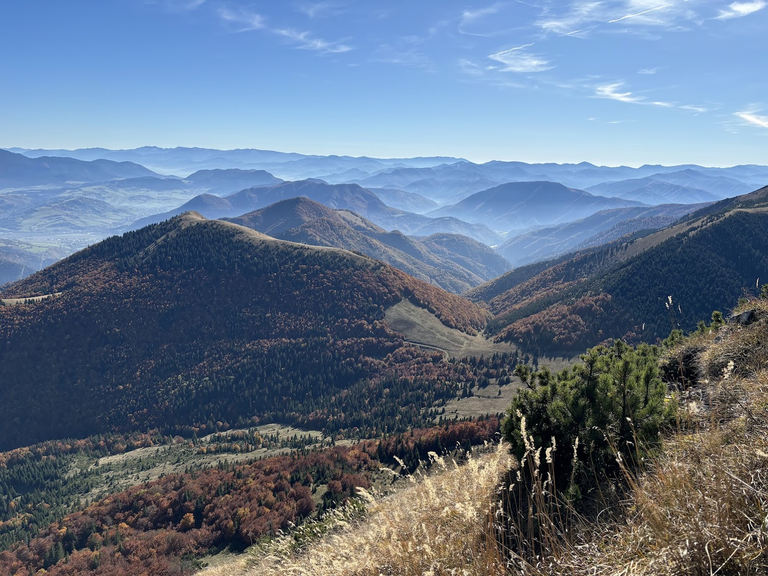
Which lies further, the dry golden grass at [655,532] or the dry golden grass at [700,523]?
the dry golden grass at [655,532]

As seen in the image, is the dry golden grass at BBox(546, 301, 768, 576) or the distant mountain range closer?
the dry golden grass at BBox(546, 301, 768, 576)

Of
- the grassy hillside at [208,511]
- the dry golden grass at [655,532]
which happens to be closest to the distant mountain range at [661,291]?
the grassy hillside at [208,511]

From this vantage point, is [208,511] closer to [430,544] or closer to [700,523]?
[430,544]

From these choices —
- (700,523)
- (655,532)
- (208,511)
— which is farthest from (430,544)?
(208,511)

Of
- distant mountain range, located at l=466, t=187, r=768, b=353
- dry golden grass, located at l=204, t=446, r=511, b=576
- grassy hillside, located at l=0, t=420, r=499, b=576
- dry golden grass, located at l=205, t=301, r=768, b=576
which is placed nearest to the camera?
dry golden grass, located at l=205, t=301, r=768, b=576

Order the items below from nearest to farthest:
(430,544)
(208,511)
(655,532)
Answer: (655,532) < (430,544) < (208,511)

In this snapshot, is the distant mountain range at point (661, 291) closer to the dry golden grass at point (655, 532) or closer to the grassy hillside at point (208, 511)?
the grassy hillside at point (208, 511)

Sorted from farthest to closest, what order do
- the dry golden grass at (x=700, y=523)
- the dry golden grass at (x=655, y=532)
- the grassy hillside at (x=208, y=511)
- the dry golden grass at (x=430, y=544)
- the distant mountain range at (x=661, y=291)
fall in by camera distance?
the distant mountain range at (x=661, y=291), the grassy hillside at (x=208, y=511), the dry golden grass at (x=430, y=544), the dry golden grass at (x=655, y=532), the dry golden grass at (x=700, y=523)

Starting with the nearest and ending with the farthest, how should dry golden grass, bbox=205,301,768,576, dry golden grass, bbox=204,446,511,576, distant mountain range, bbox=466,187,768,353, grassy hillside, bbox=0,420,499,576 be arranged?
dry golden grass, bbox=205,301,768,576, dry golden grass, bbox=204,446,511,576, grassy hillside, bbox=0,420,499,576, distant mountain range, bbox=466,187,768,353

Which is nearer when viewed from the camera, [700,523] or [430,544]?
[700,523]

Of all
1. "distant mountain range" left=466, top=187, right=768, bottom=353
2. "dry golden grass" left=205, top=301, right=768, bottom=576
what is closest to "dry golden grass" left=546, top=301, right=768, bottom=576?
"dry golden grass" left=205, top=301, right=768, bottom=576

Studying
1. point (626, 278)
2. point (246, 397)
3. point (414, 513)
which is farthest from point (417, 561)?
point (626, 278)

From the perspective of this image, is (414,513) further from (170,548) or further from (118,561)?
(118,561)

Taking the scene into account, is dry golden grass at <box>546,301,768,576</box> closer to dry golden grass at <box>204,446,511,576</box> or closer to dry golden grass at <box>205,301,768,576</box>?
dry golden grass at <box>205,301,768,576</box>
